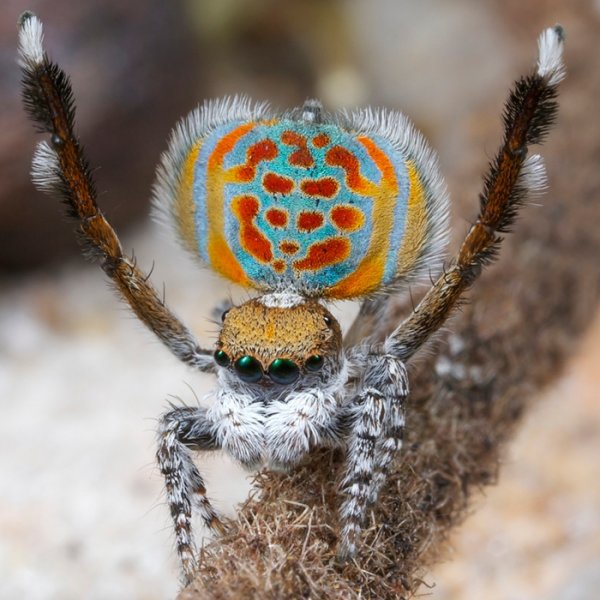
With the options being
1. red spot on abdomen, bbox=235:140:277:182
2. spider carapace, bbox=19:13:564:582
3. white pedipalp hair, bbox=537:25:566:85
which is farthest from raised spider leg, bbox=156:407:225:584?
white pedipalp hair, bbox=537:25:566:85

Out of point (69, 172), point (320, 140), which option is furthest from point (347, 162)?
point (69, 172)

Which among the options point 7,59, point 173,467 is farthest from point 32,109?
point 7,59

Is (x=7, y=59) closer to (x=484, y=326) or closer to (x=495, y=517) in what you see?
(x=484, y=326)

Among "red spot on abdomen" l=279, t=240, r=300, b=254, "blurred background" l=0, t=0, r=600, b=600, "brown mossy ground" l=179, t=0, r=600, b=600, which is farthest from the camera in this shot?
"blurred background" l=0, t=0, r=600, b=600

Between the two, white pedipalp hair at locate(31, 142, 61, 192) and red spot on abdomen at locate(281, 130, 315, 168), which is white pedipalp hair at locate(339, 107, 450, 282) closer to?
red spot on abdomen at locate(281, 130, 315, 168)

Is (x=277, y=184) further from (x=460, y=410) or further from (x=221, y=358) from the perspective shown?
(x=460, y=410)

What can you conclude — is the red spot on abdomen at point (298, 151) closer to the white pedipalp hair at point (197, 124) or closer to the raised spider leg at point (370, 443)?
the white pedipalp hair at point (197, 124)
